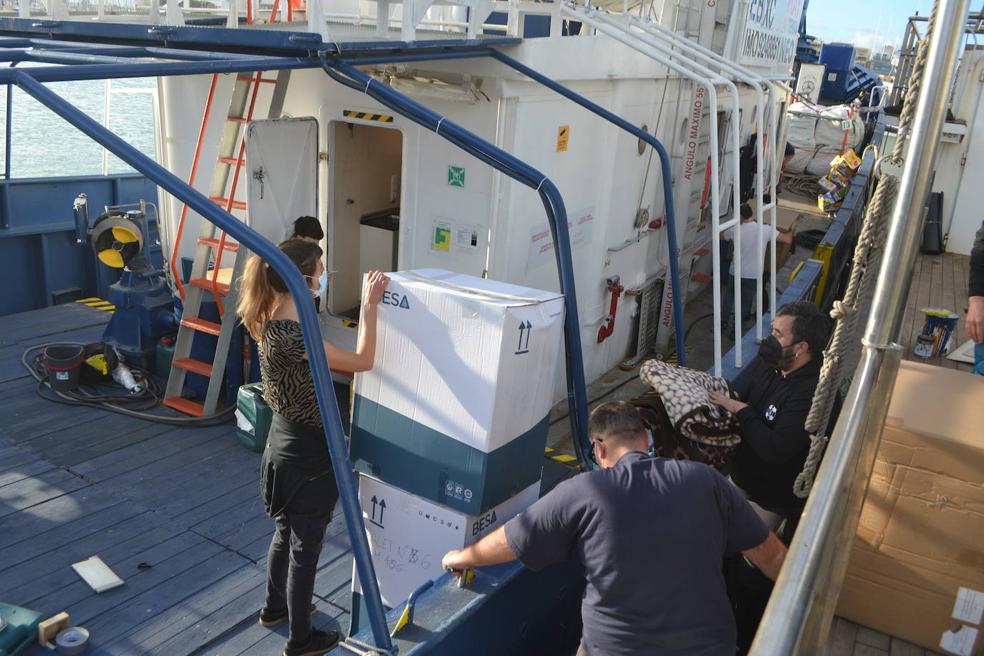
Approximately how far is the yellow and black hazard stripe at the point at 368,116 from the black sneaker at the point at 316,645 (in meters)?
3.80

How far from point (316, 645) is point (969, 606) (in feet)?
9.18

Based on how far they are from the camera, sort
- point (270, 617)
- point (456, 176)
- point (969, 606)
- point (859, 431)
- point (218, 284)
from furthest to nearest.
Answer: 1. point (218, 284)
2. point (456, 176)
3. point (270, 617)
4. point (969, 606)
5. point (859, 431)

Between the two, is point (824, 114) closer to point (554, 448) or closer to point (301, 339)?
point (554, 448)

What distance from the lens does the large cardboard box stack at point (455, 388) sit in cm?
315

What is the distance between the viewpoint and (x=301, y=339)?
11.3 feet

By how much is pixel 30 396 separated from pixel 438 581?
5015mm

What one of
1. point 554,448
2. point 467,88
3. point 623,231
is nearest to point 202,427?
point 554,448

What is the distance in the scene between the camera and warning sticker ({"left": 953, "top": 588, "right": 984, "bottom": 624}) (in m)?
2.92

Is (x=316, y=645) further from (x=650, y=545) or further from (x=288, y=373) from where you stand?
(x=650, y=545)

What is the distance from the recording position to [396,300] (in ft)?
10.8

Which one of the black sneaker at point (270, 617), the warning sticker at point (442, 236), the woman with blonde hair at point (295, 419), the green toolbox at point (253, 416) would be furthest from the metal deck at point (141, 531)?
the warning sticker at point (442, 236)

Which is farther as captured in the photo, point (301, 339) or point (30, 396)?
point (30, 396)

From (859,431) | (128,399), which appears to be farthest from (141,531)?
(859,431)

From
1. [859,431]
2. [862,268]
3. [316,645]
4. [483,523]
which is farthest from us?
[316,645]
